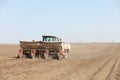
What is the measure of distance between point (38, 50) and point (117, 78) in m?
13.2

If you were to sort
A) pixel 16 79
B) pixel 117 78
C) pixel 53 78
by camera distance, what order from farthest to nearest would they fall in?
pixel 117 78 < pixel 53 78 < pixel 16 79

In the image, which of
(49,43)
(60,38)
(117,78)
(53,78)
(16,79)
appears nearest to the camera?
(16,79)

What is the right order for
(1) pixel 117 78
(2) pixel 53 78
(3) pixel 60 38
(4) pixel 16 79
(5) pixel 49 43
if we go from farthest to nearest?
(3) pixel 60 38 < (5) pixel 49 43 < (1) pixel 117 78 < (2) pixel 53 78 < (4) pixel 16 79

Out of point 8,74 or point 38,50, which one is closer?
point 8,74

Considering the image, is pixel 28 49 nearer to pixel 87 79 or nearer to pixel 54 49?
pixel 54 49

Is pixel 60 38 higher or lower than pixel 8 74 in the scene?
higher

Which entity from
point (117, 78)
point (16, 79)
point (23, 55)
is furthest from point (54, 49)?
point (16, 79)

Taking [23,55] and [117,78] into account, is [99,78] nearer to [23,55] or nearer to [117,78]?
[117,78]

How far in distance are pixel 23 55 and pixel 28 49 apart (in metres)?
0.69

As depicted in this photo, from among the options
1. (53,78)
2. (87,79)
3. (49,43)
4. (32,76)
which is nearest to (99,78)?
(87,79)

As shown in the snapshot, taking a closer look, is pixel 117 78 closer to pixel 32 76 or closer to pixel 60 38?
pixel 32 76

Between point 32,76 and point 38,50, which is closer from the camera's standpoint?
point 32,76

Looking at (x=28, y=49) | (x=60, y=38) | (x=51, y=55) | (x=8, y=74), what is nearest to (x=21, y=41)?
(x=28, y=49)

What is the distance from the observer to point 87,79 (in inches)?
576
